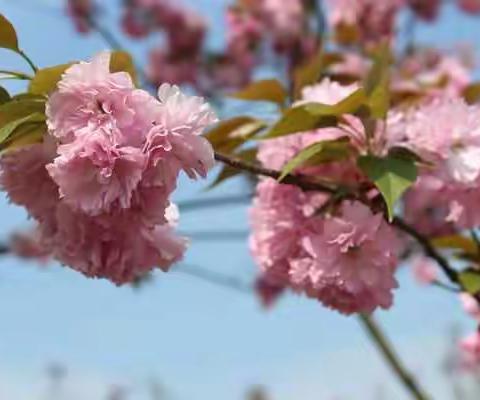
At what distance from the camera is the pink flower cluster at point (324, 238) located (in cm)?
110

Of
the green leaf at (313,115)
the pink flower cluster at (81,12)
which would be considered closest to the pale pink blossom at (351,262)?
the green leaf at (313,115)

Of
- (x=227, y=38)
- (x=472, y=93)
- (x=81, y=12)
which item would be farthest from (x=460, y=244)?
(x=81, y=12)

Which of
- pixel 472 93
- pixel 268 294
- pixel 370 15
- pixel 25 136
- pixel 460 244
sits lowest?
pixel 268 294

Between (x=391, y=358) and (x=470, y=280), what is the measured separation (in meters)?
1.30

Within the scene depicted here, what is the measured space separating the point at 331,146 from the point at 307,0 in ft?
8.55

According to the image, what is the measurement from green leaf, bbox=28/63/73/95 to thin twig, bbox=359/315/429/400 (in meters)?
1.62

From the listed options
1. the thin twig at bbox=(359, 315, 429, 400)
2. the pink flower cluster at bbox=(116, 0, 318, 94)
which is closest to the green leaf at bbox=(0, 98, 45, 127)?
the thin twig at bbox=(359, 315, 429, 400)

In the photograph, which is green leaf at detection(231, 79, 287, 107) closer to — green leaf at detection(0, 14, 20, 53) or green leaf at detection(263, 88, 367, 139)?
green leaf at detection(263, 88, 367, 139)

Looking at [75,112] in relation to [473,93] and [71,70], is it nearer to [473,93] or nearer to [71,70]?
[71,70]

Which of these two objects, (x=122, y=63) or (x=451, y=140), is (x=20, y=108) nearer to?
(x=122, y=63)

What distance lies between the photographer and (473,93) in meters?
1.51

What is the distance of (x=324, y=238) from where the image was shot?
3.69ft

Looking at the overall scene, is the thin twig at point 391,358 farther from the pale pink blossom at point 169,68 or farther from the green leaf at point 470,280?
the pale pink blossom at point 169,68

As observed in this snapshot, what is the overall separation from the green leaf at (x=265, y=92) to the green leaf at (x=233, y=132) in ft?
0.21
